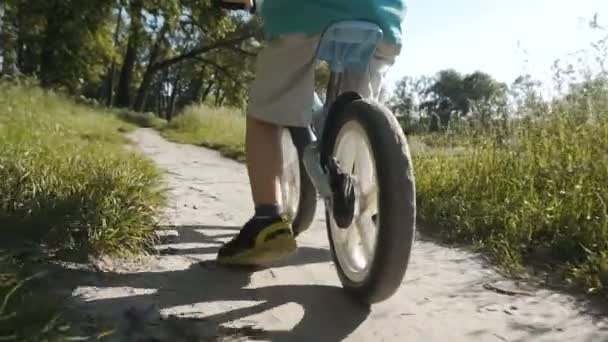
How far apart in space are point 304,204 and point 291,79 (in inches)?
31.4

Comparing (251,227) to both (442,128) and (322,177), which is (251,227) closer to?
(322,177)

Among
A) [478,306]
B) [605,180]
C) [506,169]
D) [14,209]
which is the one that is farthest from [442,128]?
[14,209]

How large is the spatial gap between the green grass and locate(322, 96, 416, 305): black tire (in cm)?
475

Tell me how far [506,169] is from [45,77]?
2125 centimetres

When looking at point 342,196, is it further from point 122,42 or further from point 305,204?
point 122,42

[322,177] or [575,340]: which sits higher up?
[322,177]

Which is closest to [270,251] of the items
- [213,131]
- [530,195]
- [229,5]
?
[229,5]

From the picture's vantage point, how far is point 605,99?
3.51 m

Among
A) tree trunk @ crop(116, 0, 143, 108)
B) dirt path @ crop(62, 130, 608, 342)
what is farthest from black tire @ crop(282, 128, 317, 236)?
tree trunk @ crop(116, 0, 143, 108)

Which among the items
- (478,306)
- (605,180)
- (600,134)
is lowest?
(478,306)

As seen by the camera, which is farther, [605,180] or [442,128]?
[442,128]

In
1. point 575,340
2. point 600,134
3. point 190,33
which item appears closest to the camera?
point 575,340

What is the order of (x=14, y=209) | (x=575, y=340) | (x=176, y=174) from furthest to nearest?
(x=176, y=174) < (x=14, y=209) < (x=575, y=340)

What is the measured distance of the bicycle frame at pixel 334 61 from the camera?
1913 millimetres
